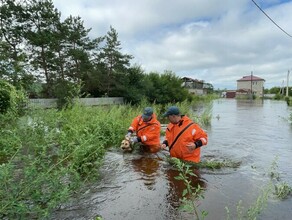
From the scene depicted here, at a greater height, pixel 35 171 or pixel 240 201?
pixel 35 171

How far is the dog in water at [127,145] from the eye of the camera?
308 inches

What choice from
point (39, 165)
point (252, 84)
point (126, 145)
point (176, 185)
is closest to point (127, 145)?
point (126, 145)

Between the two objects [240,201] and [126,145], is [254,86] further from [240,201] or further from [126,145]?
[240,201]

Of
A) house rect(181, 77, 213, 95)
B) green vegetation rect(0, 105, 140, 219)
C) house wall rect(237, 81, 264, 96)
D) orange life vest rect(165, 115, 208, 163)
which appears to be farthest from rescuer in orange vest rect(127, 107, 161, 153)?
house wall rect(237, 81, 264, 96)

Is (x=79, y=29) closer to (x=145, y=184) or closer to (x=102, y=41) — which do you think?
(x=102, y=41)

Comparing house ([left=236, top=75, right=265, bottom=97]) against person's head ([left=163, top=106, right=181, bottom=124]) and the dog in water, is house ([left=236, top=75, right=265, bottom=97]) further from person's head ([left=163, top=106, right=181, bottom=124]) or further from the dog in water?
person's head ([left=163, top=106, right=181, bottom=124])

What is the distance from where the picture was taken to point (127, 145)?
7.87 metres

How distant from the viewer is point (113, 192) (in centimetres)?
537

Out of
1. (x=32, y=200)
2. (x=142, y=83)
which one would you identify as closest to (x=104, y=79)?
(x=142, y=83)

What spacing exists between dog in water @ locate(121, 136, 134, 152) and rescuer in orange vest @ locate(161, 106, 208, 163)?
1748mm

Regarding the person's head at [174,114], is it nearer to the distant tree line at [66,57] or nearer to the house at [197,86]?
the distant tree line at [66,57]

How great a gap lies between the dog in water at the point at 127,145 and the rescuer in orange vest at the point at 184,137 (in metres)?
1.75

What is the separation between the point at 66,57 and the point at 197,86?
2437 inches

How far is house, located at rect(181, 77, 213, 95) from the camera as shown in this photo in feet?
251
